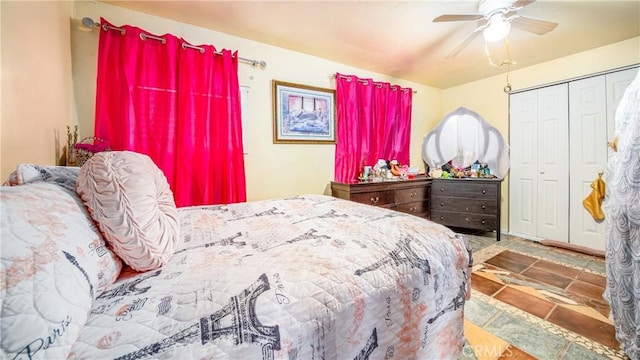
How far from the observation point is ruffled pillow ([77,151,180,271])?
72 cm

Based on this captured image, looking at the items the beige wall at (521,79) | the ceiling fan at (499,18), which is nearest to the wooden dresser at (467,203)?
the beige wall at (521,79)

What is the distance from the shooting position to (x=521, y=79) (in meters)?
3.23

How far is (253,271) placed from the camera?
2.54ft

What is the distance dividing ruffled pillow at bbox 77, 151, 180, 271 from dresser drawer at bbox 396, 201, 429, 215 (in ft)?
9.29

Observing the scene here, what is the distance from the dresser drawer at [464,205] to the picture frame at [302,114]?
6.01 ft

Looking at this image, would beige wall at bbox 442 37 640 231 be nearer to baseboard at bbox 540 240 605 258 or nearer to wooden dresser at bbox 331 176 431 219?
baseboard at bbox 540 240 605 258

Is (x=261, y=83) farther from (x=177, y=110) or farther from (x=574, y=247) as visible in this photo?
(x=574, y=247)

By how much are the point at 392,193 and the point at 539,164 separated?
204 centimetres

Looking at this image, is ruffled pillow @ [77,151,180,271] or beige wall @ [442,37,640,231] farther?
beige wall @ [442,37,640,231]

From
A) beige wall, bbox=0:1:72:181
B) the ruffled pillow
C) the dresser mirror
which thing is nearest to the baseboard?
the dresser mirror

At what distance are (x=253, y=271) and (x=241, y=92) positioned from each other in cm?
211

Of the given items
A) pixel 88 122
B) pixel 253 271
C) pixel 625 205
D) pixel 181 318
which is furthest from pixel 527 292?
pixel 88 122

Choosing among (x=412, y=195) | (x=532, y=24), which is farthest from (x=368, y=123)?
(x=532, y=24)

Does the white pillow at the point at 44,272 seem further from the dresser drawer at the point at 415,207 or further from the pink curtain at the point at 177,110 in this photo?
the dresser drawer at the point at 415,207
